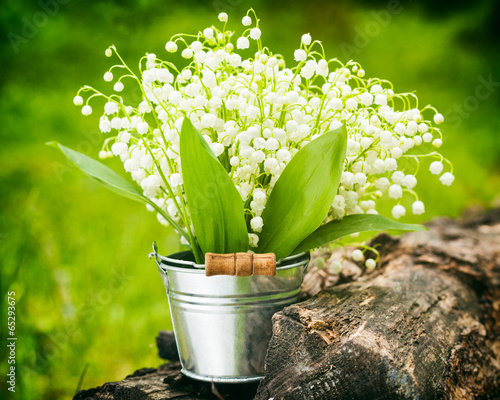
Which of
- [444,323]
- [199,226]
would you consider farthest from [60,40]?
[444,323]

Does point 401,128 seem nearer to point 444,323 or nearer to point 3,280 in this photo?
point 444,323

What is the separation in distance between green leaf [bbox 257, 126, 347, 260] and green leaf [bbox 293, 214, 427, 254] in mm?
81

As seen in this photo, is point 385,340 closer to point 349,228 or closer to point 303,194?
point 349,228

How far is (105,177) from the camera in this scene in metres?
1.28

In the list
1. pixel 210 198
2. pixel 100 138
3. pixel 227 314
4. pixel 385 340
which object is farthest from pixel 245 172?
pixel 100 138

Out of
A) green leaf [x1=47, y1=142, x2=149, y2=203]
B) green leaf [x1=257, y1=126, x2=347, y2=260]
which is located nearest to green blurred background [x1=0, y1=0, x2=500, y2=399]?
green leaf [x1=47, y1=142, x2=149, y2=203]

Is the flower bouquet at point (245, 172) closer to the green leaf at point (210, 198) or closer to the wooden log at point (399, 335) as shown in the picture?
the green leaf at point (210, 198)

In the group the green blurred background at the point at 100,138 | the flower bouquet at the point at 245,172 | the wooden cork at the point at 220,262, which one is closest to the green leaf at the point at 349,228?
the flower bouquet at the point at 245,172

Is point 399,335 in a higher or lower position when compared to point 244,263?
lower

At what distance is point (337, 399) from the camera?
110cm

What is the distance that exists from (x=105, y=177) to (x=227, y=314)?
0.47 metres

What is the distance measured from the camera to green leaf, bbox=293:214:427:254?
1267 millimetres

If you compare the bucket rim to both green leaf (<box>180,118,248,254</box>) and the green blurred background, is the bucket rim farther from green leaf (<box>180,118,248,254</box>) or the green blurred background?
the green blurred background

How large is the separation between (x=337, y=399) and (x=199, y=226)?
51 centimetres
